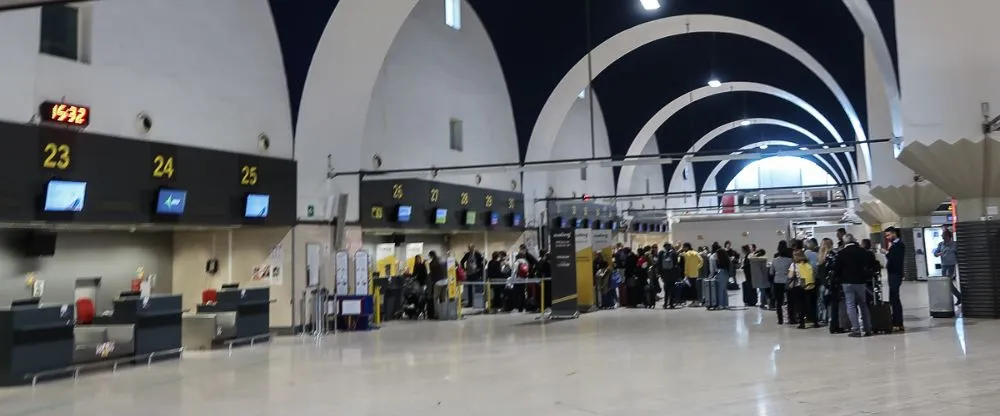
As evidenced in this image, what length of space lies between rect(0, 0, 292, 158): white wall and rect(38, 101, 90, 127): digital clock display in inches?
5.4

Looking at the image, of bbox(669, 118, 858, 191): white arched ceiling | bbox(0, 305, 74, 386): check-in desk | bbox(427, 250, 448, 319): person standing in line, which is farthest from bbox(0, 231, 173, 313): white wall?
bbox(669, 118, 858, 191): white arched ceiling

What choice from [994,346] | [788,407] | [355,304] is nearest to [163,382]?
[355,304]

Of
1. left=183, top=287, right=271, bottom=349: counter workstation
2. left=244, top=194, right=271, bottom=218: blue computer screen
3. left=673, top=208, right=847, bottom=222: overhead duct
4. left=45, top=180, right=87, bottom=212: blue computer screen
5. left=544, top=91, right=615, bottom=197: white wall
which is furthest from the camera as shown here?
left=673, top=208, right=847, bottom=222: overhead duct

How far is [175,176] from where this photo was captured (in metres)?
10.0

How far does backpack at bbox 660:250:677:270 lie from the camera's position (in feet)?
52.5

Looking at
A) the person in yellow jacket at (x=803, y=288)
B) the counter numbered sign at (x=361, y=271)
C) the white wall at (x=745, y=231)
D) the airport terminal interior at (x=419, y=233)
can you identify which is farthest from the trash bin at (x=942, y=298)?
the white wall at (x=745, y=231)

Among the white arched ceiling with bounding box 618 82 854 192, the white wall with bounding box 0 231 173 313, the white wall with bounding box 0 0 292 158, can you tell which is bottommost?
the white wall with bounding box 0 231 173 313

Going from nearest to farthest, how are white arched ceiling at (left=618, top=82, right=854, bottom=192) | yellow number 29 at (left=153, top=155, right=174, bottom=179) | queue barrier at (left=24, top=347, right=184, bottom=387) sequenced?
queue barrier at (left=24, top=347, right=184, bottom=387)
yellow number 29 at (left=153, top=155, right=174, bottom=179)
white arched ceiling at (left=618, top=82, right=854, bottom=192)

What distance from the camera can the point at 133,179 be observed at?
938 centimetres

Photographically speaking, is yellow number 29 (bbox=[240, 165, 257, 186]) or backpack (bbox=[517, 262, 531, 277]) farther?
backpack (bbox=[517, 262, 531, 277])

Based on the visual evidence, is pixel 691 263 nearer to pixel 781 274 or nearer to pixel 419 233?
pixel 781 274

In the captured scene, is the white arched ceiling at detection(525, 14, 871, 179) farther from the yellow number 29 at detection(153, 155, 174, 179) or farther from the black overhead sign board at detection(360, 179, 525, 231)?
the yellow number 29 at detection(153, 155, 174, 179)

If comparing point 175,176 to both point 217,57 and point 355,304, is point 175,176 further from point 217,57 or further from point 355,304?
point 355,304

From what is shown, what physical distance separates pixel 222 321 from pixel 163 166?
2.33m
